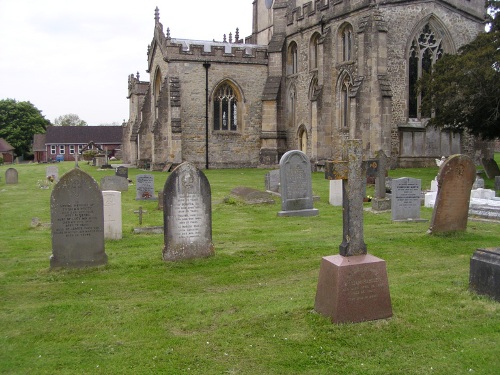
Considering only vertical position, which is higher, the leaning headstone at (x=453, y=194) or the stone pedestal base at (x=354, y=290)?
the leaning headstone at (x=453, y=194)

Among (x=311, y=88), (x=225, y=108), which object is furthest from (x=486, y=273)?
(x=225, y=108)

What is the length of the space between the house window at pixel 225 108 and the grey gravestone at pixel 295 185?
19.5 metres

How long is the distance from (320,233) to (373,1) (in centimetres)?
1697

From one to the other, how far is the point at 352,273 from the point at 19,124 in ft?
259

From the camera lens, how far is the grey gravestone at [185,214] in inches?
314

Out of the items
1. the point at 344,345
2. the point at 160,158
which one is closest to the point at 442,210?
the point at 344,345

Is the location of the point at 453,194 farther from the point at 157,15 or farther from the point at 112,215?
the point at 157,15

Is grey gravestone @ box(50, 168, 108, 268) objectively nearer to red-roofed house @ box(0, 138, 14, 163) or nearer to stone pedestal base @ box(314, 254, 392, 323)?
stone pedestal base @ box(314, 254, 392, 323)

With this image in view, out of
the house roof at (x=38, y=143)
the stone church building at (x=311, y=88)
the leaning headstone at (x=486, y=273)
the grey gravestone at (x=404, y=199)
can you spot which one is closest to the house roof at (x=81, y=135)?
the house roof at (x=38, y=143)

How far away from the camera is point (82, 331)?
533cm

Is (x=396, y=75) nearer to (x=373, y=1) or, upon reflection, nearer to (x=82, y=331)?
(x=373, y=1)

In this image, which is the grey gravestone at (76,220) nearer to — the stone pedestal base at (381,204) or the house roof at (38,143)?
the stone pedestal base at (381,204)

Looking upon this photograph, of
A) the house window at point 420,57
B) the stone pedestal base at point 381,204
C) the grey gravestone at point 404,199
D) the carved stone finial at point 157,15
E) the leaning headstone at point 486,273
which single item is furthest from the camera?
the carved stone finial at point 157,15

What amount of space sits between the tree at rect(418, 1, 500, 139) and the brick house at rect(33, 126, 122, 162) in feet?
188
